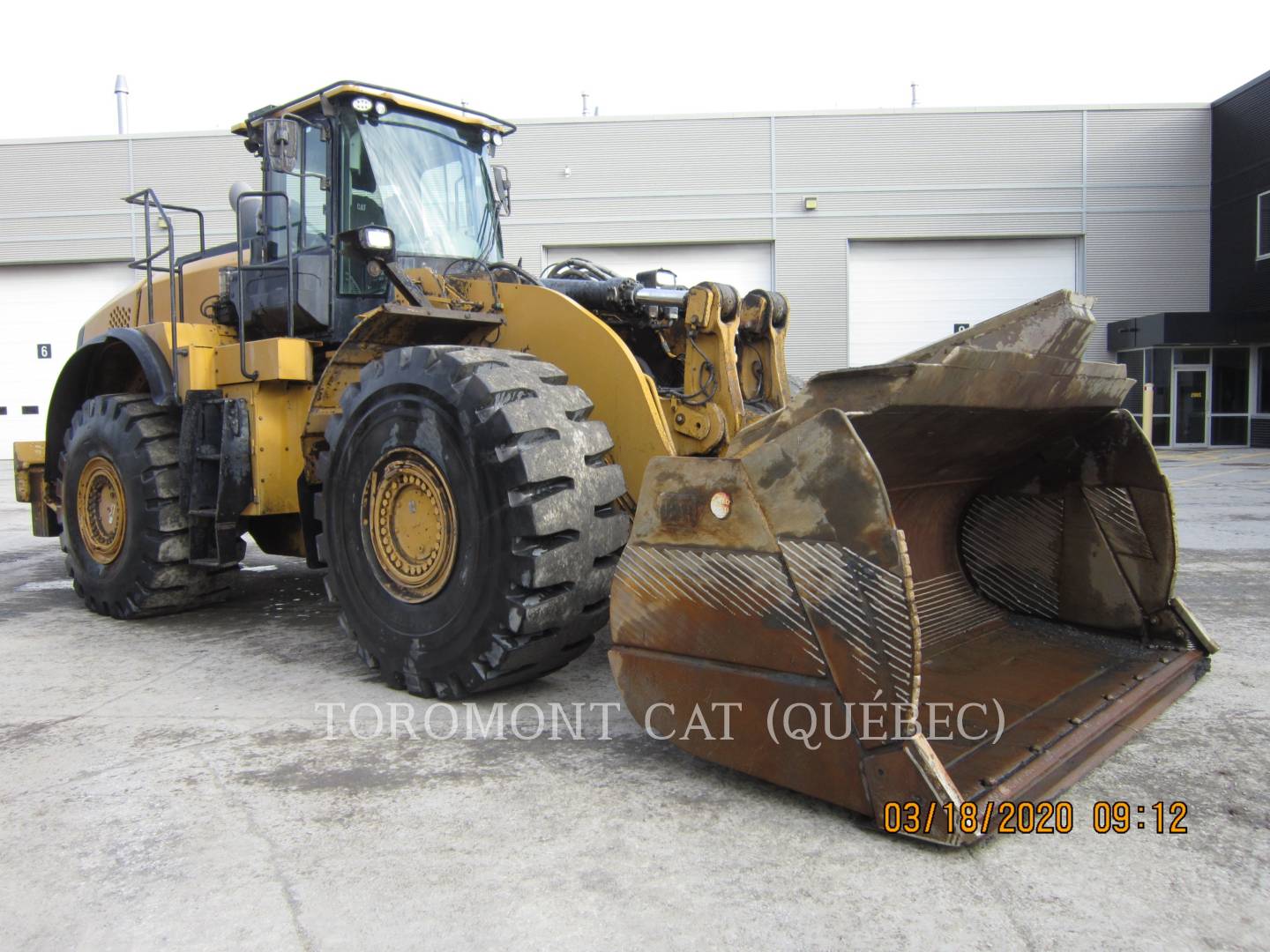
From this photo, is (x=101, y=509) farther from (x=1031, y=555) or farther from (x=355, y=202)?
(x=1031, y=555)

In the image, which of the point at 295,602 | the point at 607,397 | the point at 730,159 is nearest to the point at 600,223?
the point at 730,159

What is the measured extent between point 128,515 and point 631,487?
11.8 ft

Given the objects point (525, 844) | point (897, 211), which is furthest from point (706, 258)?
point (525, 844)

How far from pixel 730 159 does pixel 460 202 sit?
19530 mm

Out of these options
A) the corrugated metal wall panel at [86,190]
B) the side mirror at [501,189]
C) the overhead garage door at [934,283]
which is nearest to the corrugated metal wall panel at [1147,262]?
the overhead garage door at [934,283]

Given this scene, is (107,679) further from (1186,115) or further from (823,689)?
(1186,115)

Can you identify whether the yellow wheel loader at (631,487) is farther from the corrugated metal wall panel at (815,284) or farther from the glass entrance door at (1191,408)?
the glass entrance door at (1191,408)

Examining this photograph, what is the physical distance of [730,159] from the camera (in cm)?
2425

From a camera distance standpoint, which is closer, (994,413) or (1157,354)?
(994,413)

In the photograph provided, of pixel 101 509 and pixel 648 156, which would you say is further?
pixel 648 156

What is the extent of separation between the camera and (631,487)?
4648 mm

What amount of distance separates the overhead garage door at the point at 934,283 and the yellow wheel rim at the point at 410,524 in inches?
818

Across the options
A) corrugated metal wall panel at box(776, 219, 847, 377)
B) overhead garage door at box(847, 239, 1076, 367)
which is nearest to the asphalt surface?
corrugated metal wall panel at box(776, 219, 847, 377)

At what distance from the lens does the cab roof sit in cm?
547
